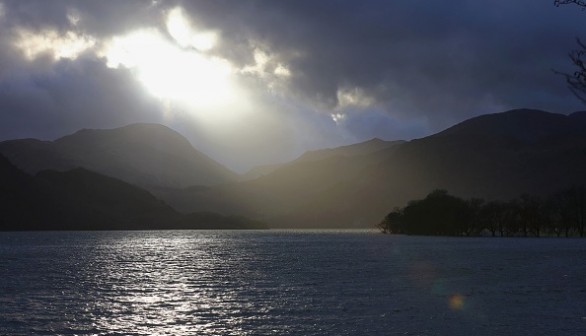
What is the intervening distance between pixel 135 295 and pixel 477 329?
129 feet

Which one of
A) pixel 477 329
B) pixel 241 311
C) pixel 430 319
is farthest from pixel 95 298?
pixel 477 329

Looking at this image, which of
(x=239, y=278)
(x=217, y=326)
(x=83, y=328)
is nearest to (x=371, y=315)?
(x=217, y=326)

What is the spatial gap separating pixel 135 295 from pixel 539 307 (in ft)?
138

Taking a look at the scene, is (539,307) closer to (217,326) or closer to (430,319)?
(430,319)

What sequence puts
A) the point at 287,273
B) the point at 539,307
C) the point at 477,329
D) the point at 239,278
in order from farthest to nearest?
1. the point at 287,273
2. the point at 239,278
3. the point at 539,307
4. the point at 477,329

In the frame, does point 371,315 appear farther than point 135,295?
No

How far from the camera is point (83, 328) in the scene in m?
46.4

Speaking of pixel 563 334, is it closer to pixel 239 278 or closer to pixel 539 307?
pixel 539 307

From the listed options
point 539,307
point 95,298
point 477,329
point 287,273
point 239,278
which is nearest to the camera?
point 477,329

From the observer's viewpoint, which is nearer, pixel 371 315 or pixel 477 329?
pixel 477 329

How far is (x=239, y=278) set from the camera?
298 ft

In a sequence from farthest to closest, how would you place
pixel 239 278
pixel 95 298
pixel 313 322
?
pixel 239 278 → pixel 95 298 → pixel 313 322

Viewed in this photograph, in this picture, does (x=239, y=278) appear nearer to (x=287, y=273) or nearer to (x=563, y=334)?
(x=287, y=273)

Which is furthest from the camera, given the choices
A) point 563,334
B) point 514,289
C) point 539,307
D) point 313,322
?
point 514,289
